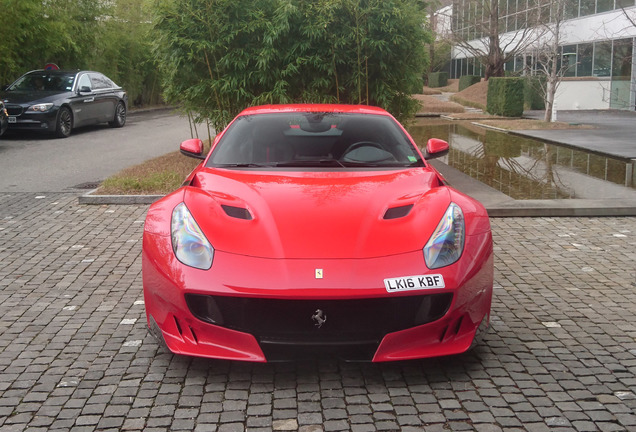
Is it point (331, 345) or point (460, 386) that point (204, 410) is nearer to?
point (331, 345)

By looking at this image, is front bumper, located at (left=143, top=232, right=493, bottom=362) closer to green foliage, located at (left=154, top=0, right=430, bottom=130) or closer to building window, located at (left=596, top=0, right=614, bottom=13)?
green foliage, located at (left=154, top=0, right=430, bottom=130)

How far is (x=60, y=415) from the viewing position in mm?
3654

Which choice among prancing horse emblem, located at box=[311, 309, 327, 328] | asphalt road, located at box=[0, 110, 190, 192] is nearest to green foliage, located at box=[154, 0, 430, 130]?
asphalt road, located at box=[0, 110, 190, 192]

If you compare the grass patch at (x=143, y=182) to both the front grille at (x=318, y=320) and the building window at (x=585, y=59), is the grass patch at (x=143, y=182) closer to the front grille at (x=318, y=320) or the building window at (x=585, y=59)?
the front grille at (x=318, y=320)

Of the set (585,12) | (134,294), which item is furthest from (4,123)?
(585,12)

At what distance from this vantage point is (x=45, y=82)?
19.8 meters

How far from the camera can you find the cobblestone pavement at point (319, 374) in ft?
11.9

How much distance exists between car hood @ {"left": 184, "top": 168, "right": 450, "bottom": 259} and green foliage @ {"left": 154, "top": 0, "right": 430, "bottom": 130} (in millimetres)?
6994

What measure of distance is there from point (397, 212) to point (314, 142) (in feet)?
4.61

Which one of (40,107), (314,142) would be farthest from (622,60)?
(314,142)

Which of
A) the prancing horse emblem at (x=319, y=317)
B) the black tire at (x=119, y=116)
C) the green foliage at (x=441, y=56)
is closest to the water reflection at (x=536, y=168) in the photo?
the prancing horse emblem at (x=319, y=317)

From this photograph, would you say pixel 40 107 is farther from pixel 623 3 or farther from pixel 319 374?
pixel 623 3

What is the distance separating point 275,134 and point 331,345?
2.11 metres

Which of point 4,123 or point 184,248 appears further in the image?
point 4,123
